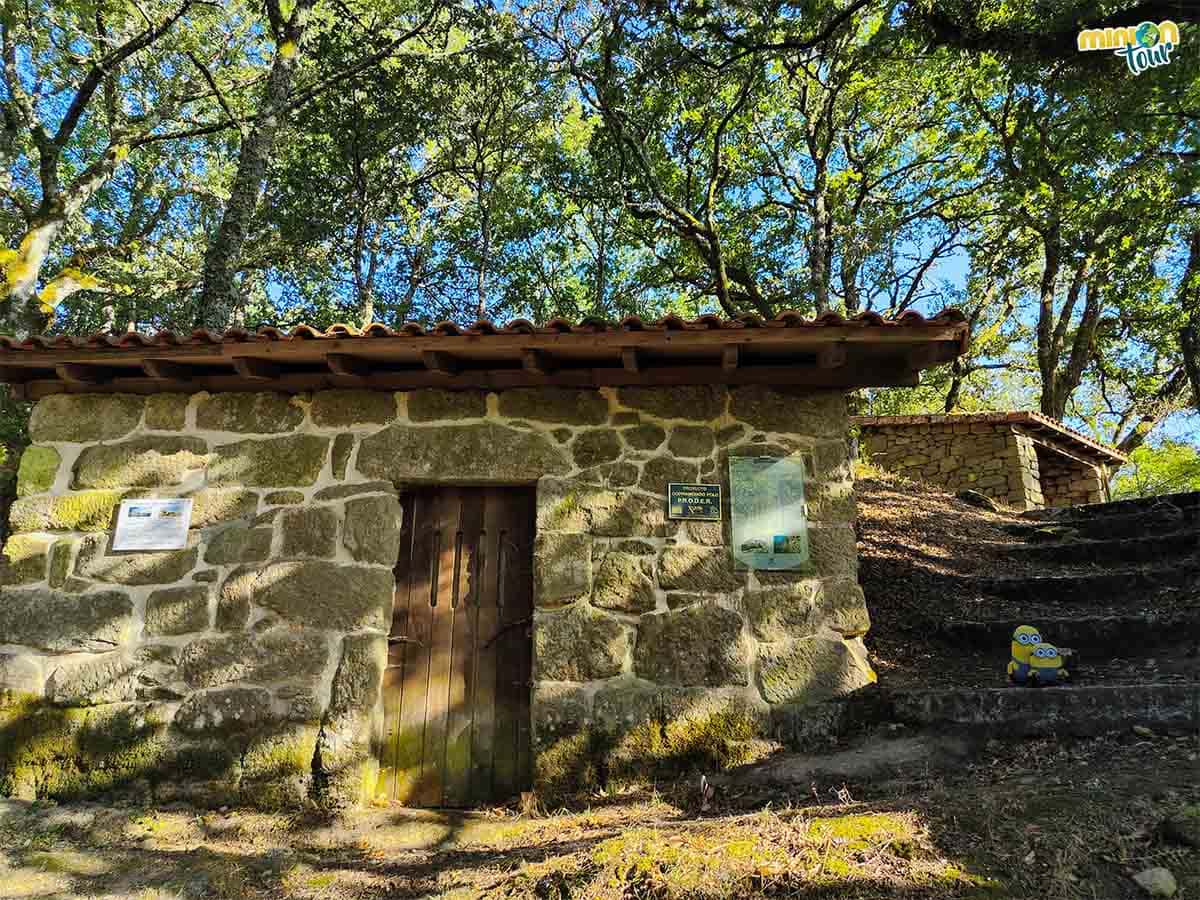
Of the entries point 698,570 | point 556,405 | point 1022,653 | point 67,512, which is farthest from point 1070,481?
point 67,512

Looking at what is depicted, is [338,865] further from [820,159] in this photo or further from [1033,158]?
[820,159]

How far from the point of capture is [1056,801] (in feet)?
7.92

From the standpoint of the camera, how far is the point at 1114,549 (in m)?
5.69

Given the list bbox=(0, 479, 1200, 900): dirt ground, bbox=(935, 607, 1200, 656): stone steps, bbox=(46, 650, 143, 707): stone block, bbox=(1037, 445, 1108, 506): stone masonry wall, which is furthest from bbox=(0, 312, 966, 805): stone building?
bbox=(1037, 445, 1108, 506): stone masonry wall

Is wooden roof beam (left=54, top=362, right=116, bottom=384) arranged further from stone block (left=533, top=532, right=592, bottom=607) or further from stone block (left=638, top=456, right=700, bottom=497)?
stone block (left=638, top=456, right=700, bottom=497)

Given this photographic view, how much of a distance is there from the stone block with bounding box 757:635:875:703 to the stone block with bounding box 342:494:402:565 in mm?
2046

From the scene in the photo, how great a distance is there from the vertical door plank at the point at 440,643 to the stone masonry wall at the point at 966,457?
8.28 metres

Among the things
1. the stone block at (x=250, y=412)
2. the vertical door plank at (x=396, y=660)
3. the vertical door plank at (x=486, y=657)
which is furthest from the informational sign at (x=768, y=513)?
the stone block at (x=250, y=412)

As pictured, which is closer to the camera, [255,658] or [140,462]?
[255,658]

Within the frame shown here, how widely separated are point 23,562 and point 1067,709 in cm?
534

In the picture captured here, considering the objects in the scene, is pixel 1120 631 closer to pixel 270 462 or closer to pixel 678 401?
pixel 678 401

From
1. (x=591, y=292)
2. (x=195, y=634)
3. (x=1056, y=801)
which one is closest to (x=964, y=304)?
(x=591, y=292)

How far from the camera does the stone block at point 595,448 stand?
12.6 feet

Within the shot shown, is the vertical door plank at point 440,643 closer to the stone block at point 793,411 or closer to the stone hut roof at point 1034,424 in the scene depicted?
the stone block at point 793,411
